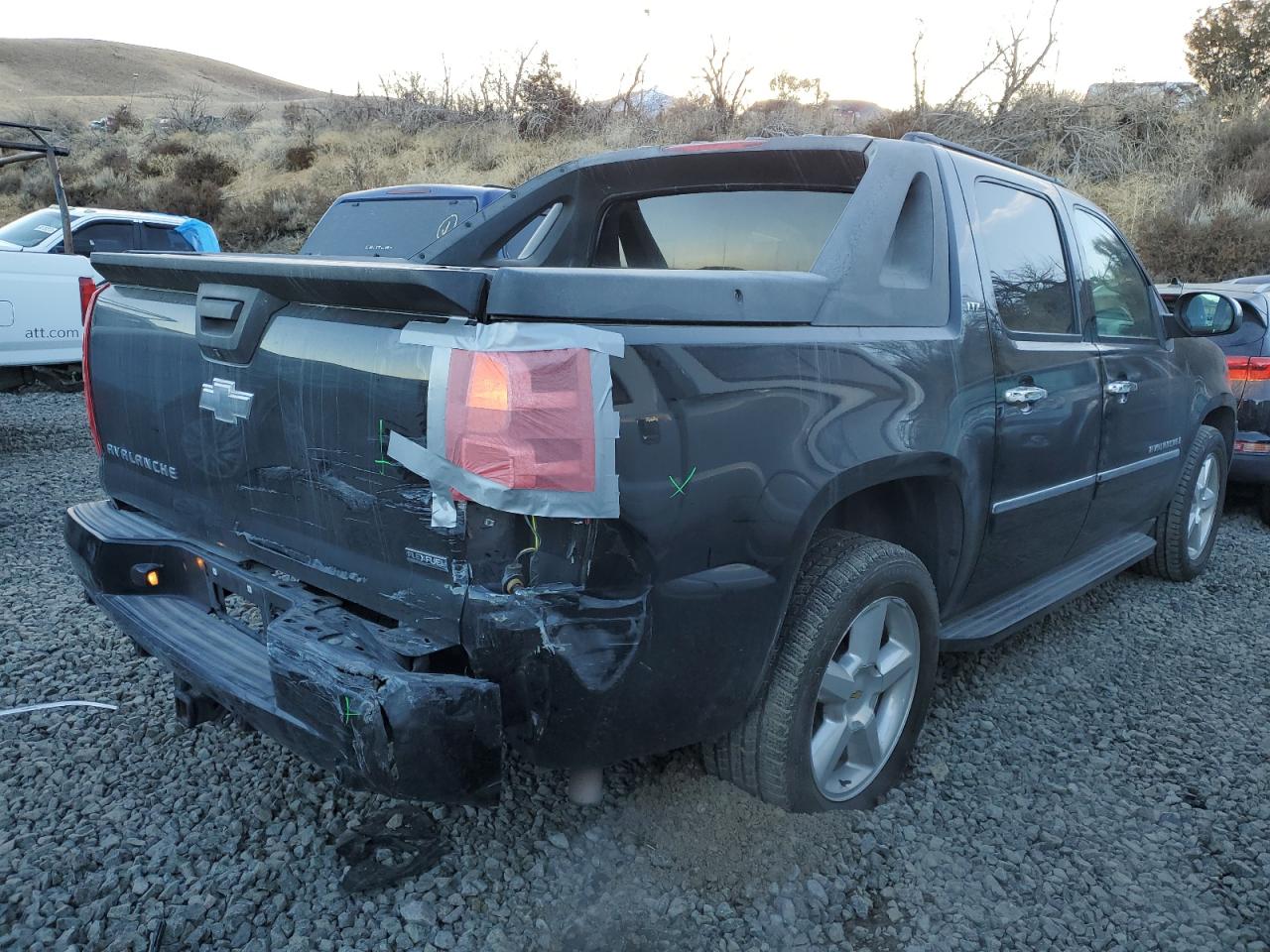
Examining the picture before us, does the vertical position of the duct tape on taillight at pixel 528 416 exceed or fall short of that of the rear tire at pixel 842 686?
it exceeds it

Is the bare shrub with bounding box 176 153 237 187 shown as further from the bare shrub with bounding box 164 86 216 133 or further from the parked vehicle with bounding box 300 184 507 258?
the parked vehicle with bounding box 300 184 507 258

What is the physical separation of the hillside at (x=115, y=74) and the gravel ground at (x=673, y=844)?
71454 mm

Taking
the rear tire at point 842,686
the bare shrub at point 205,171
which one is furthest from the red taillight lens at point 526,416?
the bare shrub at point 205,171

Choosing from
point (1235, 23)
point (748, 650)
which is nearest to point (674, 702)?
point (748, 650)

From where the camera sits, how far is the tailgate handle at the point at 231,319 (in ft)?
7.46

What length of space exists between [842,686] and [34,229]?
9564 mm

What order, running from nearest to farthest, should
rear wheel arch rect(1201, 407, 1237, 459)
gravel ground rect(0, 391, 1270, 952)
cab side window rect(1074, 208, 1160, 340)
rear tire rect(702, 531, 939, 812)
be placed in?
gravel ground rect(0, 391, 1270, 952), rear tire rect(702, 531, 939, 812), cab side window rect(1074, 208, 1160, 340), rear wheel arch rect(1201, 407, 1237, 459)

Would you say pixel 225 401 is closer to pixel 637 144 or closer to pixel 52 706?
pixel 52 706

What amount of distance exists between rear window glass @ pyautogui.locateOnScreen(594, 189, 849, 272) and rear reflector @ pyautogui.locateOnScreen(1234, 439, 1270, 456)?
13.4 feet

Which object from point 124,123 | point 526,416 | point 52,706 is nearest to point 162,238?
point 52,706

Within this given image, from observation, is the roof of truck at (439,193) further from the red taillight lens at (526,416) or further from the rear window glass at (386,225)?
the red taillight lens at (526,416)

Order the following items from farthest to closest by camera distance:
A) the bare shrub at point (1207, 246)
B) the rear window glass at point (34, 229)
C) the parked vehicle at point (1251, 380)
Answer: the bare shrub at point (1207, 246) < the rear window glass at point (34, 229) < the parked vehicle at point (1251, 380)

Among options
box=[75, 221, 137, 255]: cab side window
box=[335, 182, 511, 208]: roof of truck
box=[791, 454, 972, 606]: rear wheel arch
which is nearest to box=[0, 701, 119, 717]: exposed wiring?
box=[791, 454, 972, 606]: rear wheel arch

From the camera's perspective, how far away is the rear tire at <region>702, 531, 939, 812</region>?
239 cm
